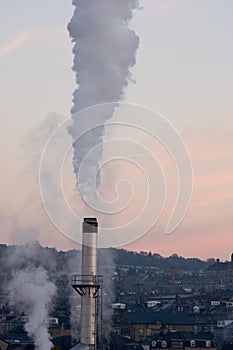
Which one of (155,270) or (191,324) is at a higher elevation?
(155,270)

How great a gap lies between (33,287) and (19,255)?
14726mm

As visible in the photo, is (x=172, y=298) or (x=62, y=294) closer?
(x=62, y=294)

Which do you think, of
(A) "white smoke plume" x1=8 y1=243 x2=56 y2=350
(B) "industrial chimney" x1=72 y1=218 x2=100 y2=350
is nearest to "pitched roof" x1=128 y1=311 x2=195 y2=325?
(A) "white smoke plume" x1=8 y1=243 x2=56 y2=350

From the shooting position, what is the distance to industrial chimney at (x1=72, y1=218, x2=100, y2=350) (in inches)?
1654

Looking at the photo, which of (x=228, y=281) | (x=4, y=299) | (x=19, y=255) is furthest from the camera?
(x=228, y=281)

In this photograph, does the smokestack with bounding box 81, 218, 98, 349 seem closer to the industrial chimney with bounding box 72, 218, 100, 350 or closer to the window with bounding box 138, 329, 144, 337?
the industrial chimney with bounding box 72, 218, 100, 350

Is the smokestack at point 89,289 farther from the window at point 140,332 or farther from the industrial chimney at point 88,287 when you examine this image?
the window at point 140,332

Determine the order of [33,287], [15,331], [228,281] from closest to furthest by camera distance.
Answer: [33,287] → [15,331] → [228,281]

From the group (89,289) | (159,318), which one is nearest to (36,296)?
(89,289)

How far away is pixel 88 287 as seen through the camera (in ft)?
138

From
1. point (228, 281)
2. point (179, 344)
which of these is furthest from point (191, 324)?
point (228, 281)

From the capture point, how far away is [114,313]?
A: 290 feet

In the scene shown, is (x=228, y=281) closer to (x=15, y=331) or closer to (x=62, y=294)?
(x=62, y=294)

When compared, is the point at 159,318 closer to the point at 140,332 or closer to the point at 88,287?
the point at 140,332
